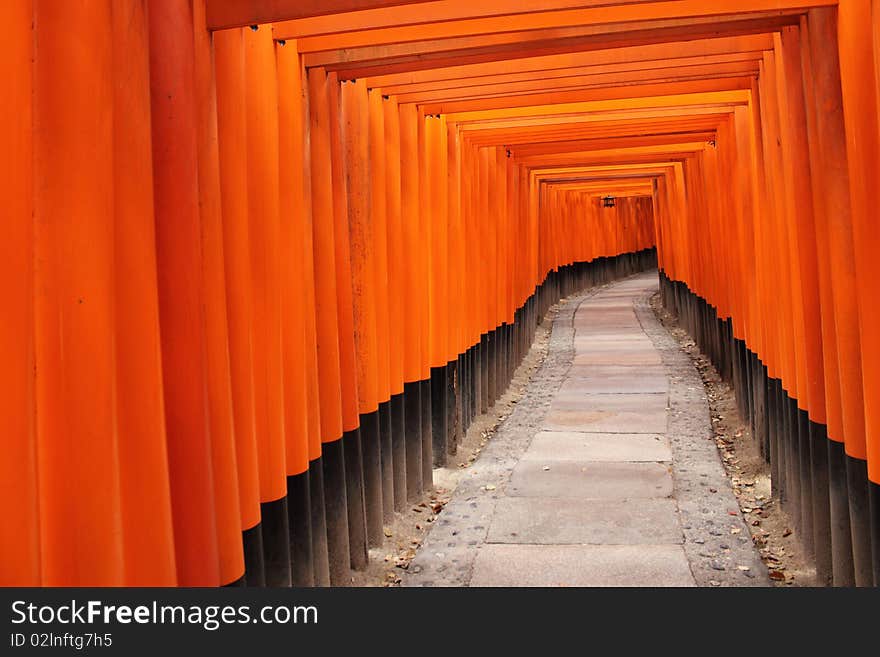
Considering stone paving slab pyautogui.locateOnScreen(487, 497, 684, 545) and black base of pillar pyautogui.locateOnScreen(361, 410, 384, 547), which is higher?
black base of pillar pyautogui.locateOnScreen(361, 410, 384, 547)

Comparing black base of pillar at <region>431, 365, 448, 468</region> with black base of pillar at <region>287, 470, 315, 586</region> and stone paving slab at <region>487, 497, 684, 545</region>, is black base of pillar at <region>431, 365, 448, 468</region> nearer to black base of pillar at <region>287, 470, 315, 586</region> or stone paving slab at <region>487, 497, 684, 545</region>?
stone paving slab at <region>487, 497, 684, 545</region>

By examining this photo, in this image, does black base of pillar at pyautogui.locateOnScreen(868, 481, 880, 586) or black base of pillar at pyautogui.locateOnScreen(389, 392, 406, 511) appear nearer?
black base of pillar at pyautogui.locateOnScreen(868, 481, 880, 586)

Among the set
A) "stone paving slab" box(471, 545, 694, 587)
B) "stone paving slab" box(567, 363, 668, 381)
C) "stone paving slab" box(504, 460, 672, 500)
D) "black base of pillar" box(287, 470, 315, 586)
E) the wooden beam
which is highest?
the wooden beam

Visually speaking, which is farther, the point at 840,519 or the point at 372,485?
the point at 372,485

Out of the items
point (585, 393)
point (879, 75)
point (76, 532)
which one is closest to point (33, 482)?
point (76, 532)

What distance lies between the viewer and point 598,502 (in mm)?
7047

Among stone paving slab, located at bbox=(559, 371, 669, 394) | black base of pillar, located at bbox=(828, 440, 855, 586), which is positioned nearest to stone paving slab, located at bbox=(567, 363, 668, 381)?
stone paving slab, located at bbox=(559, 371, 669, 394)

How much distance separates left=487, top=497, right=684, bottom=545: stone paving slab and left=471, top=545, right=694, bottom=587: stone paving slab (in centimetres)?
14

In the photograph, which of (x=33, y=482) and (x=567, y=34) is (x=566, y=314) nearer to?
(x=567, y=34)

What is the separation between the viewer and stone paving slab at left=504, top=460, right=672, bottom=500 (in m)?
7.29

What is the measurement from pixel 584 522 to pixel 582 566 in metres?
0.89

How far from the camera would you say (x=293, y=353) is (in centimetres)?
466

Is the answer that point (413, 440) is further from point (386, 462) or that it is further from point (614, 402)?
point (614, 402)

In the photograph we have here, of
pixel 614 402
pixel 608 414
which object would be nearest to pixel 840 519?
pixel 608 414
